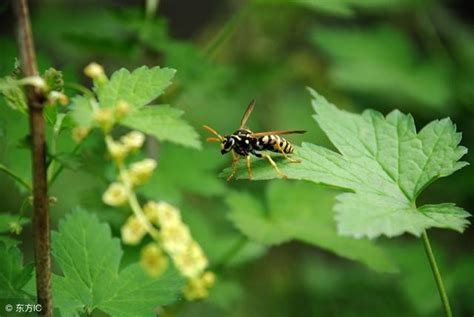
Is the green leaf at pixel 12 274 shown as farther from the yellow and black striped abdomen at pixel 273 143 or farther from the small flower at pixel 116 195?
the yellow and black striped abdomen at pixel 273 143

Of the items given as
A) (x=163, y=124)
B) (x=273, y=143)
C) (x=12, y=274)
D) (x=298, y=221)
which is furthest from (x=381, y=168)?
(x=12, y=274)

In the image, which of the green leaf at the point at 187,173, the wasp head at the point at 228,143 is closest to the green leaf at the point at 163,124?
the wasp head at the point at 228,143

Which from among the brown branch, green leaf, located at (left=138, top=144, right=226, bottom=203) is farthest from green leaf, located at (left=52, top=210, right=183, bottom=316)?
green leaf, located at (left=138, top=144, right=226, bottom=203)

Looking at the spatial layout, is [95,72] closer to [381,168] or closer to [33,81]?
[33,81]

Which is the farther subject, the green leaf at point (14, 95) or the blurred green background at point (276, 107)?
the blurred green background at point (276, 107)

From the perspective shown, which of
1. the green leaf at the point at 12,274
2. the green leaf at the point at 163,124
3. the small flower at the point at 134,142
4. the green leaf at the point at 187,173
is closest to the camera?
the small flower at the point at 134,142

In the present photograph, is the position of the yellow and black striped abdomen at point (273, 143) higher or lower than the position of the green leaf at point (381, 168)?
higher

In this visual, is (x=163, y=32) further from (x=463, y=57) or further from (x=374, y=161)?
(x=463, y=57)

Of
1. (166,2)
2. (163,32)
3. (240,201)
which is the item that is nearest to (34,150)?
(240,201)
